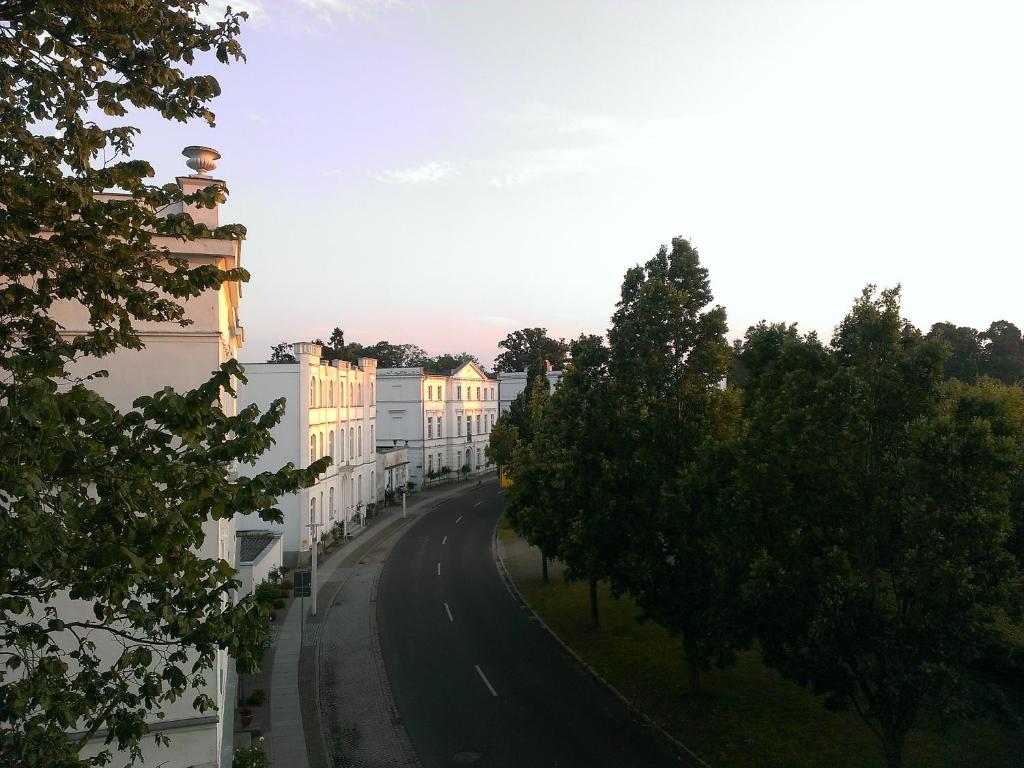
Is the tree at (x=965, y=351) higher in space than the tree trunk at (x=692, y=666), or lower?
higher

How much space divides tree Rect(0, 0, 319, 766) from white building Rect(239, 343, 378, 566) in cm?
2542

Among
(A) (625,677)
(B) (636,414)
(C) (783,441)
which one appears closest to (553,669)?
(A) (625,677)

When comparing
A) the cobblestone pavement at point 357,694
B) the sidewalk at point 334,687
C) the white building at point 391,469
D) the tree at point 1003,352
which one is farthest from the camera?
the tree at point 1003,352

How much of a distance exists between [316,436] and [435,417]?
28.7 m

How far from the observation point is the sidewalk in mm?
17016

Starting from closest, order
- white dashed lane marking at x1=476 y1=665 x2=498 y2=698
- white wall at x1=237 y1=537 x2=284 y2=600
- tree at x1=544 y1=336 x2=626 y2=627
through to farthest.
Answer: tree at x1=544 y1=336 x2=626 y2=627 → white dashed lane marking at x1=476 y1=665 x2=498 y2=698 → white wall at x1=237 y1=537 x2=284 y2=600

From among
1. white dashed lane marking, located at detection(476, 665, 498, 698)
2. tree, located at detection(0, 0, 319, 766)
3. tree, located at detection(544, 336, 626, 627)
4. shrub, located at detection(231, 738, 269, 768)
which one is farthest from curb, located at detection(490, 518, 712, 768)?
tree, located at detection(0, 0, 319, 766)

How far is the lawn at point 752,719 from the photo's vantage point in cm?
1506

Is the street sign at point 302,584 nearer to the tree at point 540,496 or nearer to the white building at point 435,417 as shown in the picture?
the tree at point 540,496

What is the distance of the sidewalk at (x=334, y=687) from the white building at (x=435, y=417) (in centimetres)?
3035

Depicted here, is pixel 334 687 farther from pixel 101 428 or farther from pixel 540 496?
pixel 101 428

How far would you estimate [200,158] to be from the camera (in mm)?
10414

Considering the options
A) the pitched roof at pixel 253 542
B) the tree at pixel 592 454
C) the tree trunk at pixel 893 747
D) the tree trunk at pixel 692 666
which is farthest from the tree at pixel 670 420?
the pitched roof at pixel 253 542

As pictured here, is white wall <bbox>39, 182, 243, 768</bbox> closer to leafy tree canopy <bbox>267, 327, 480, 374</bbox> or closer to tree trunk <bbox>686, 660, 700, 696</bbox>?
tree trunk <bbox>686, 660, 700, 696</bbox>
